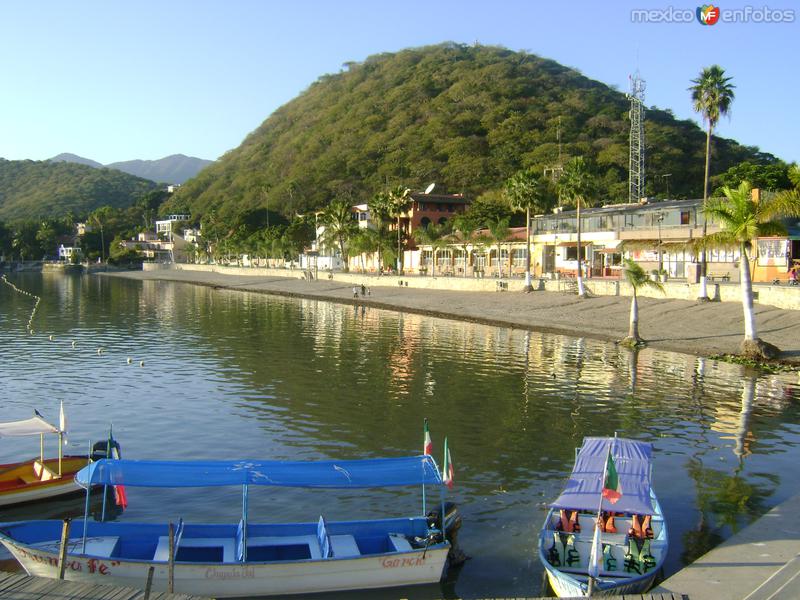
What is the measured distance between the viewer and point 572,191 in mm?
62875

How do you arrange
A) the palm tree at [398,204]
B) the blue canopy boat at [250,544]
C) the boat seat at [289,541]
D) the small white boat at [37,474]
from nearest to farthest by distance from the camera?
the blue canopy boat at [250,544]
the boat seat at [289,541]
the small white boat at [37,474]
the palm tree at [398,204]

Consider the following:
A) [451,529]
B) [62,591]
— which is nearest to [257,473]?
[62,591]

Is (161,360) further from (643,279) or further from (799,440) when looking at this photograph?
(799,440)

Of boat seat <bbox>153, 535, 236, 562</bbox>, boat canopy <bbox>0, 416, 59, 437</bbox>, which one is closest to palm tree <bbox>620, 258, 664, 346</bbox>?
boat seat <bbox>153, 535, 236, 562</bbox>

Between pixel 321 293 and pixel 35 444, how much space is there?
219ft

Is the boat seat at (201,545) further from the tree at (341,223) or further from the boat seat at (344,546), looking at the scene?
the tree at (341,223)

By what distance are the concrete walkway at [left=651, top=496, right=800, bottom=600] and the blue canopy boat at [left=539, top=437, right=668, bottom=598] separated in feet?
2.99

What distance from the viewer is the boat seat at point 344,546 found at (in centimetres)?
1490

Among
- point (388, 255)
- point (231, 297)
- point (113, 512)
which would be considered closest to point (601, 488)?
point (113, 512)

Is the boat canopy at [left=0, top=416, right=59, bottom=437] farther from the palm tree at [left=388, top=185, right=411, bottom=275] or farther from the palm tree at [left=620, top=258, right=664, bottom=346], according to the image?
the palm tree at [left=388, top=185, right=411, bottom=275]

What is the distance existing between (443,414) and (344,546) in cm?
1404

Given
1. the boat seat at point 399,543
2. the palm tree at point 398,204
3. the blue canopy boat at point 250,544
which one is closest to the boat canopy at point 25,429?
the blue canopy boat at point 250,544

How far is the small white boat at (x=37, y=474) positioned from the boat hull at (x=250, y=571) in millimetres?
4416

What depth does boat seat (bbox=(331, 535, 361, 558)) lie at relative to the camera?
1490cm
